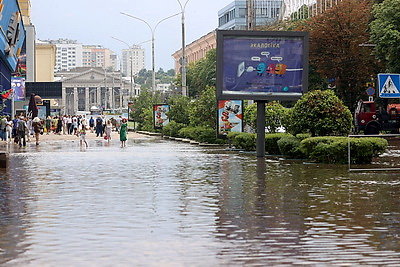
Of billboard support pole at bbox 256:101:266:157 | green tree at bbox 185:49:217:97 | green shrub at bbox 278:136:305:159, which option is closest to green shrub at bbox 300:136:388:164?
green shrub at bbox 278:136:305:159

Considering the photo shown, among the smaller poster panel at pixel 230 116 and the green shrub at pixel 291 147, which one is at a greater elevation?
the smaller poster panel at pixel 230 116

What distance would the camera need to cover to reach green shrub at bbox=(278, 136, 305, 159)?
29.6 m

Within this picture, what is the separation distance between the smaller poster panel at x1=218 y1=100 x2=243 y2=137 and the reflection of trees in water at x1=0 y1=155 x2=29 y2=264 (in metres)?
17.3

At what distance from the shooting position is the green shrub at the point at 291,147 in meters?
29.6

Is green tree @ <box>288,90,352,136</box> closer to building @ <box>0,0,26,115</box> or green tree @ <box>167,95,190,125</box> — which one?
building @ <box>0,0,26,115</box>

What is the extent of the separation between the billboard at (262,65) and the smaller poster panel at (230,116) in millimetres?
9524

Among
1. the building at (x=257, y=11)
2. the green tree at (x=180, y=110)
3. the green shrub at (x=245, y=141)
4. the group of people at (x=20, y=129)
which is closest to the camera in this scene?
the green shrub at (x=245, y=141)

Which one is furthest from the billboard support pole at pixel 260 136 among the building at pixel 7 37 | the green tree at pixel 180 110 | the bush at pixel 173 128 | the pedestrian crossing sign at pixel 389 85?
the green tree at pixel 180 110

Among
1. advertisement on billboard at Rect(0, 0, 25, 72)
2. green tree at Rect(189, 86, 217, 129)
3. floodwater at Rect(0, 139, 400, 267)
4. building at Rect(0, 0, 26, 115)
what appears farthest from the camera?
advertisement on billboard at Rect(0, 0, 25, 72)

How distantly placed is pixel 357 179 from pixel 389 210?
6636 mm

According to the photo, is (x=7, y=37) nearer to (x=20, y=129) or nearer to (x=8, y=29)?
(x=8, y=29)

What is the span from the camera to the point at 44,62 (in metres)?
166

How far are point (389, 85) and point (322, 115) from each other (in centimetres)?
813

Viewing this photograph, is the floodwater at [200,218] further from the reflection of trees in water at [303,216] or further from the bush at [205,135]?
the bush at [205,135]
